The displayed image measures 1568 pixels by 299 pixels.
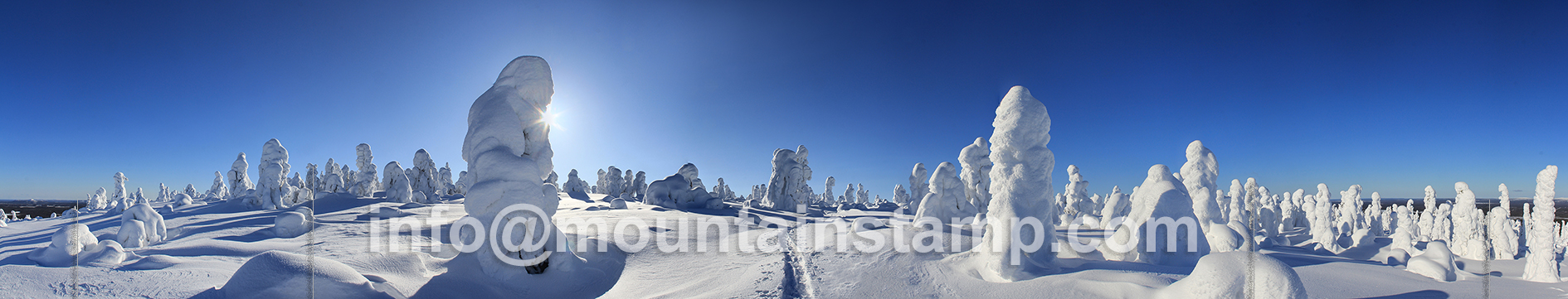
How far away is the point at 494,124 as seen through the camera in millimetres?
11773

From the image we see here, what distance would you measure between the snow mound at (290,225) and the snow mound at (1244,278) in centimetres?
2194

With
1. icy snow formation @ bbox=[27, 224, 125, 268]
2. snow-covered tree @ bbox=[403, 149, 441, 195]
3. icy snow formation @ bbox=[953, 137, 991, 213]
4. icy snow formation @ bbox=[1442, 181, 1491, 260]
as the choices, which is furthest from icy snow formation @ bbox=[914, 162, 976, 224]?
snow-covered tree @ bbox=[403, 149, 441, 195]

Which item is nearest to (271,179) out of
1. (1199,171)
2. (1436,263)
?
(1199,171)

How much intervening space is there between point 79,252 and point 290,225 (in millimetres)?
6111

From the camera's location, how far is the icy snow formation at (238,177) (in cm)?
3244

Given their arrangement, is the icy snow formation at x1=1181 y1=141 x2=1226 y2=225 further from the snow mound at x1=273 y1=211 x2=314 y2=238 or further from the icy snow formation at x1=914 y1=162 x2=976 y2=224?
the snow mound at x1=273 y1=211 x2=314 y2=238

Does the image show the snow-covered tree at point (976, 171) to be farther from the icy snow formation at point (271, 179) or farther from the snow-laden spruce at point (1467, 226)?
the icy snow formation at point (271, 179)

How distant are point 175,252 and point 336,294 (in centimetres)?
767

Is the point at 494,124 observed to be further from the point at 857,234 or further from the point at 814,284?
the point at 857,234

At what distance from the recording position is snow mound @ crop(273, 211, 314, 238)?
15.8 metres

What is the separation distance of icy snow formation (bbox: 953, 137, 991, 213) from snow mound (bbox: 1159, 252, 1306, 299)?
849 inches

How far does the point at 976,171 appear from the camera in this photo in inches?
1106

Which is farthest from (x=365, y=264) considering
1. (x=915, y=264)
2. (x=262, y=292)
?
(x=915, y=264)

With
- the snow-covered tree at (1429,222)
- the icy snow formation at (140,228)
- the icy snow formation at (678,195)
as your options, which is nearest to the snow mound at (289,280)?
the icy snow formation at (140,228)
